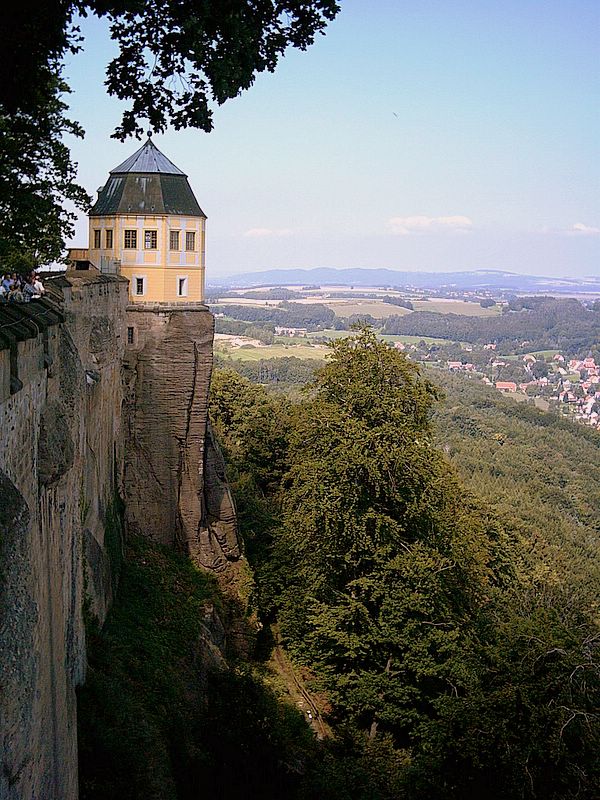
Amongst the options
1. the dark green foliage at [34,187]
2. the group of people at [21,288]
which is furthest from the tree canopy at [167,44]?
the dark green foliage at [34,187]

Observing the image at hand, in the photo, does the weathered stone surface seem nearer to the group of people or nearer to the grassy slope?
the group of people

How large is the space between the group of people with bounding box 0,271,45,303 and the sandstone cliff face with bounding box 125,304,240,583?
813 centimetres

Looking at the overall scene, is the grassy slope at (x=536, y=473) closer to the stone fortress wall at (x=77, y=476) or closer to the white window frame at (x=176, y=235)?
the stone fortress wall at (x=77, y=476)

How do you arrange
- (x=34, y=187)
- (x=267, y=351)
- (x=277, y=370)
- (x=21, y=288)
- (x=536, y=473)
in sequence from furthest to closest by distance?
(x=267, y=351)
(x=277, y=370)
(x=536, y=473)
(x=34, y=187)
(x=21, y=288)

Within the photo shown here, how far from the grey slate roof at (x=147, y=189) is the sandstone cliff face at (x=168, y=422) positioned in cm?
276

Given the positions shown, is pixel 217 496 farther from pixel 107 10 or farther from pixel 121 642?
pixel 107 10

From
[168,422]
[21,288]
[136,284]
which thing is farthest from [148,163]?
[21,288]

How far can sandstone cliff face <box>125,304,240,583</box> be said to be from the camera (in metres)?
24.6

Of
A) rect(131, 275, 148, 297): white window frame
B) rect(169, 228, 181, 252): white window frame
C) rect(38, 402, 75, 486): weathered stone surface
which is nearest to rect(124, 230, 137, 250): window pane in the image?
rect(131, 275, 148, 297): white window frame

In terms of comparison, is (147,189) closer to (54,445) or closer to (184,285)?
(184,285)

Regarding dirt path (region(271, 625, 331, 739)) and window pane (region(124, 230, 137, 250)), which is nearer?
dirt path (region(271, 625, 331, 739))

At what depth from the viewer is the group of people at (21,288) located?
13.3 metres

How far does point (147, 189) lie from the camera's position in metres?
24.5

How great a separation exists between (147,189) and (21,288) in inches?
425
